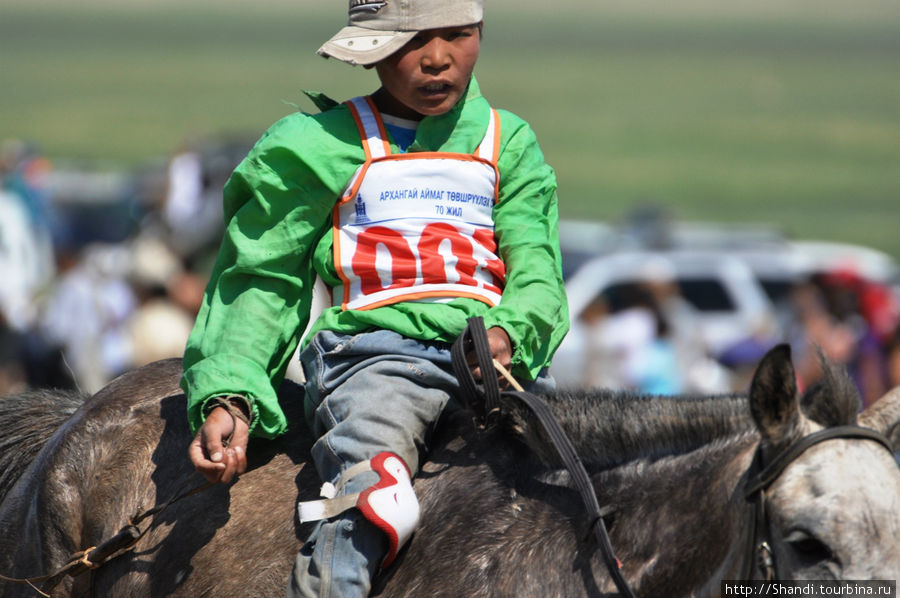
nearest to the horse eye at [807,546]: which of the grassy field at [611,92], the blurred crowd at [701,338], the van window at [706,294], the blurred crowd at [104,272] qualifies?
the blurred crowd at [701,338]

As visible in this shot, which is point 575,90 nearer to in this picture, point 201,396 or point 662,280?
point 662,280

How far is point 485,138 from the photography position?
3457mm

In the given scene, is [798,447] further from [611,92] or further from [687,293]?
[611,92]

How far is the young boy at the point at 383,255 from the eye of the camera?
10.7ft

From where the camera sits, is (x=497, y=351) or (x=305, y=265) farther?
(x=305, y=265)

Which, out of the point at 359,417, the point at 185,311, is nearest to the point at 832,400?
the point at 359,417

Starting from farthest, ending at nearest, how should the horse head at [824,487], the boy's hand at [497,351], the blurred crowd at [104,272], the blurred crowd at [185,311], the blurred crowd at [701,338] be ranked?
the blurred crowd at [104,272], the blurred crowd at [185,311], the blurred crowd at [701,338], the boy's hand at [497,351], the horse head at [824,487]

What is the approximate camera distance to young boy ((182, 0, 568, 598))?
3256 mm

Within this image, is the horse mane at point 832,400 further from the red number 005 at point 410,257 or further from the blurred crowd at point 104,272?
the blurred crowd at point 104,272

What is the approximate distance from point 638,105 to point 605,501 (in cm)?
5814

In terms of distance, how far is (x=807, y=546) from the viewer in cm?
248

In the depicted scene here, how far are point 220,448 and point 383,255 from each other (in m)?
0.64

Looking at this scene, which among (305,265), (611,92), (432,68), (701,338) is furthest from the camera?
(611,92)

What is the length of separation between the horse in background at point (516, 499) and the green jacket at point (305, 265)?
0.82 ft
